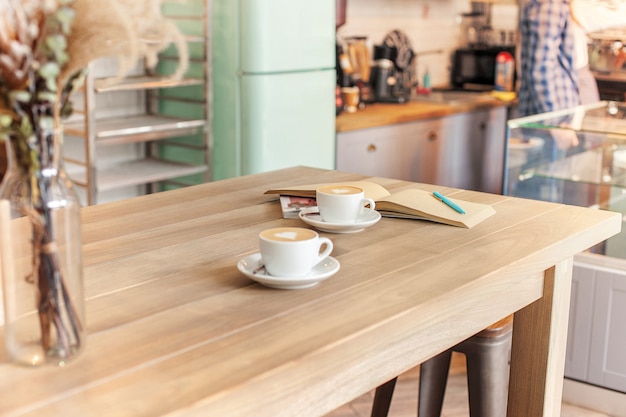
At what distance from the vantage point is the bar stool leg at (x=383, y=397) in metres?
2.45

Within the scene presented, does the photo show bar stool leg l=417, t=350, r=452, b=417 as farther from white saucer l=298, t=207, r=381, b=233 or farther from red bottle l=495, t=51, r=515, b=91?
red bottle l=495, t=51, r=515, b=91

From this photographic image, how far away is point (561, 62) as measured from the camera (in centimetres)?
446

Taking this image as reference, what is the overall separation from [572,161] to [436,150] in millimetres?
1971

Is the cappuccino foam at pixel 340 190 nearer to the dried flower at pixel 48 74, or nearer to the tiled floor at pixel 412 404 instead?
the dried flower at pixel 48 74

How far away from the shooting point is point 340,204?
179 centimetres

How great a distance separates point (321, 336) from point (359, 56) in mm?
4055

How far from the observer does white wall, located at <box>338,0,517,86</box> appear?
213 inches

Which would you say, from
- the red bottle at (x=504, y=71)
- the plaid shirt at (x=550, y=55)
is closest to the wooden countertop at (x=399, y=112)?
the red bottle at (x=504, y=71)

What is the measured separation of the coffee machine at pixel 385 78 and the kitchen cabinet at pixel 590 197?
2.02 metres

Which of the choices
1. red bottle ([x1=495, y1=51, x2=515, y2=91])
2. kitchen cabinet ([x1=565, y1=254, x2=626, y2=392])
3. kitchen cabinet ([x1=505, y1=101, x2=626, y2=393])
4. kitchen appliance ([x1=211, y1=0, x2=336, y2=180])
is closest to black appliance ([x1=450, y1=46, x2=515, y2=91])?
red bottle ([x1=495, y1=51, x2=515, y2=91])

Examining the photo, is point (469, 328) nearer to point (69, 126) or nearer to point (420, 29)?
point (69, 126)

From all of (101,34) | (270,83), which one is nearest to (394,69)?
(270,83)

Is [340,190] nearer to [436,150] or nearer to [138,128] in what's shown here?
[138,128]

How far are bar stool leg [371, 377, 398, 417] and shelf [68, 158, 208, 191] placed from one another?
166cm
